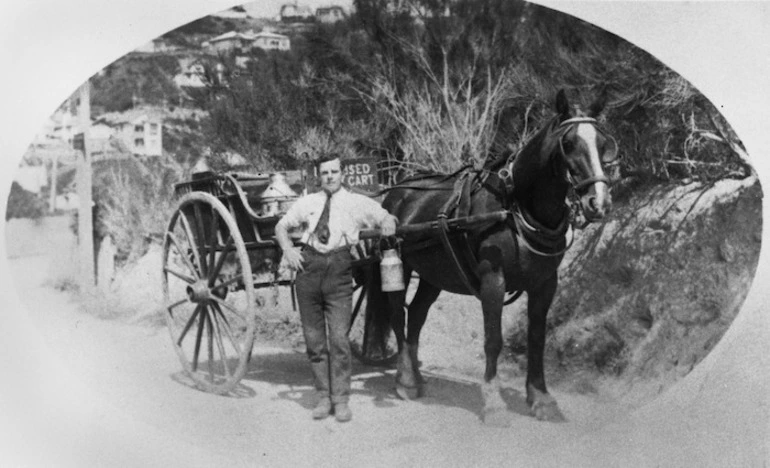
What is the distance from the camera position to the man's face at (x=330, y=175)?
3664 mm

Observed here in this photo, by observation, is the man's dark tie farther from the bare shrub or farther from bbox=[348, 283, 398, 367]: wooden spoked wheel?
the bare shrub

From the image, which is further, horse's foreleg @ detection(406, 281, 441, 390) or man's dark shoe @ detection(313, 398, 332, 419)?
horse's foreleg @ detection(406, 281, 441, 390)

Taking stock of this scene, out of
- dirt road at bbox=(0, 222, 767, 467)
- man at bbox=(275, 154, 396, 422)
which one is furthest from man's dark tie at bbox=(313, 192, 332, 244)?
dirt road at bbox=(0, 222, 767, 467)

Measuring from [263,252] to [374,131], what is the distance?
0.80 meters

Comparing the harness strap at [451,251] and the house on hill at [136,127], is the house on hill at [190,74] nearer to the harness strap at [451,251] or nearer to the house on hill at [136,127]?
the house on hill at [136,127]

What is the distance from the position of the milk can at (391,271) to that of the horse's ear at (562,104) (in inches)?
37.6

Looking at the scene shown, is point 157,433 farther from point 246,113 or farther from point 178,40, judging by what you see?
point 178,40

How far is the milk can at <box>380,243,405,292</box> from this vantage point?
3.77 m

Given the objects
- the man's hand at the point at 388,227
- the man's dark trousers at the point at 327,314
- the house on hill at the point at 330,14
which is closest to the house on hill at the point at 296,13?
the house on hill at the point at 330,14

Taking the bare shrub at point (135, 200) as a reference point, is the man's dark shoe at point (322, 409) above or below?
below

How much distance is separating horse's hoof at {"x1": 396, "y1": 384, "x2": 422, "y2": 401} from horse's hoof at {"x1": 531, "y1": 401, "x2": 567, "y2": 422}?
0.55 m

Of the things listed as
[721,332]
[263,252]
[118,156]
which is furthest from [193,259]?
[721,332]

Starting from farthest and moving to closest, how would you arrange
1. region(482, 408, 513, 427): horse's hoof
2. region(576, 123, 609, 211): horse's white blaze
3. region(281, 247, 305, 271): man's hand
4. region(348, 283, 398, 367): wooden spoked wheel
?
region(348, 283, 398, 367): wooden spoked wheel → region(482, 408, 513, 427): horse's hoof → region(281, 247, 305, 271): man's hand → region(576, 123, 609, 211): horse's white blaze

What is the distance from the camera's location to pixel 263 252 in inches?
166
